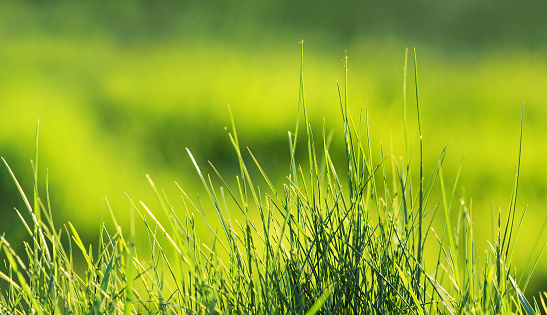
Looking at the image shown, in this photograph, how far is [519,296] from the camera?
0.38m

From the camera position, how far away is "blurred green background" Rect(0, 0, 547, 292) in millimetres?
1114

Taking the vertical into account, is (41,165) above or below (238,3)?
below

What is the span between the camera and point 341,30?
1.66 metres

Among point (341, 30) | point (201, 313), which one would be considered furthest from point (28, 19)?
point (201, 313)

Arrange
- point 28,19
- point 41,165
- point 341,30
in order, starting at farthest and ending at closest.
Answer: point 28,19, point 341,30, point 41,165

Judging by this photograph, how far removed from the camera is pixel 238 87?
136 cm

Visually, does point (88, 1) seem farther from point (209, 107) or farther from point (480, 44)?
point (480, 44)

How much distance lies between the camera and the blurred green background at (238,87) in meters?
1.11

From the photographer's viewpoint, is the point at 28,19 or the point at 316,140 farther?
the point at 28,19

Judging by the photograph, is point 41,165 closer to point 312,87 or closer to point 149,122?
point 149,122

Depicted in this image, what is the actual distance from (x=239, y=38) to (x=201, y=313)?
1348 millimetres

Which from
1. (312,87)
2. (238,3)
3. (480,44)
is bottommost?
(312,87)

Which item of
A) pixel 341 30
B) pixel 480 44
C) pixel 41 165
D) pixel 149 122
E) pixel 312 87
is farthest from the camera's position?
pixel 341 30

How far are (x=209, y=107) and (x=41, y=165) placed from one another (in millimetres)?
379
